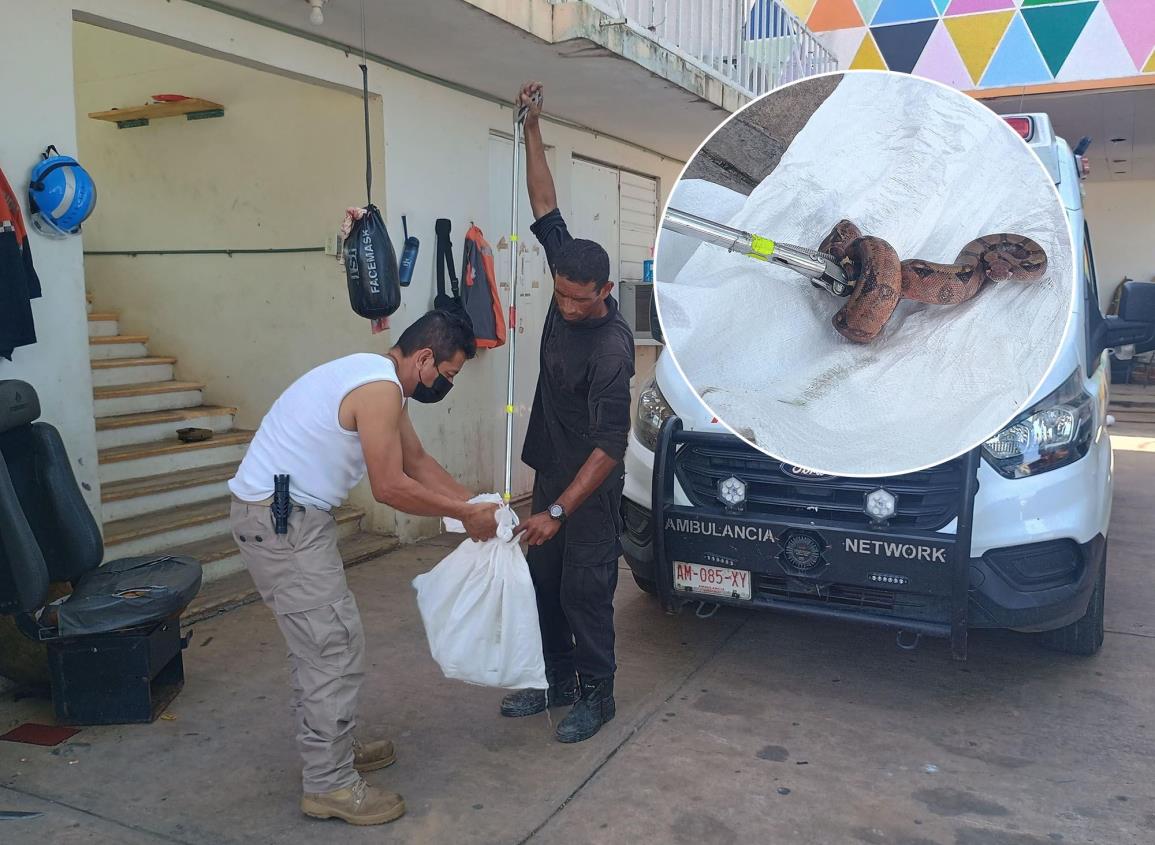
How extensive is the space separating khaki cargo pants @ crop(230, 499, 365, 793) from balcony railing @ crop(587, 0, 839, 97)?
148 inches

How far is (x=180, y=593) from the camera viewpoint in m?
3.41

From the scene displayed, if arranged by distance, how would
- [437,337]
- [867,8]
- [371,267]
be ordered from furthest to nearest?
[867,8] < [371,267] < [437,337]

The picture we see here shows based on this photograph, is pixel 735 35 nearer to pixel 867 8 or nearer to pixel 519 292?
pixel 519 292

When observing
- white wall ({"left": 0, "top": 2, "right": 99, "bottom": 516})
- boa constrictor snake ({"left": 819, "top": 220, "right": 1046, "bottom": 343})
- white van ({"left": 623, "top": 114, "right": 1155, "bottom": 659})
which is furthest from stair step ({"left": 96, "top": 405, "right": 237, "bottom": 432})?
boa constrictor snake ({"left": 819, "top": 220, "right": 1046, "bottom": 343})

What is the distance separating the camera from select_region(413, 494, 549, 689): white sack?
2986 millimetres

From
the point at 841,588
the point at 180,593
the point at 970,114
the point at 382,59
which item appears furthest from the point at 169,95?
the point at 970,114

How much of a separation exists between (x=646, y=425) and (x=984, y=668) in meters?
1.68

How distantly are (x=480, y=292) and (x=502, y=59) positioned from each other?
1448mm

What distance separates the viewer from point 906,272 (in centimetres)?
187

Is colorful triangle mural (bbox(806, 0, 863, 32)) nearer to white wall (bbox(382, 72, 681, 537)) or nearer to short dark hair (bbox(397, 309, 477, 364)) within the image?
white wall (bbox(382, 72, 681, 537))

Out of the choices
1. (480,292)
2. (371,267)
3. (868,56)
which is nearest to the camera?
(371,267)

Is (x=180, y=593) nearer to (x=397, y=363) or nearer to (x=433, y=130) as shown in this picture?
(x=397, y=363)

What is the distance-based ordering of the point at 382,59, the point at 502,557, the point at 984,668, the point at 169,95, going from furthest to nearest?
the point at 169,95, the point at 382,59, the point at 984,668, the point at 502,557

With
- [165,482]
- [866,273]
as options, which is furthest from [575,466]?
[165,482]
